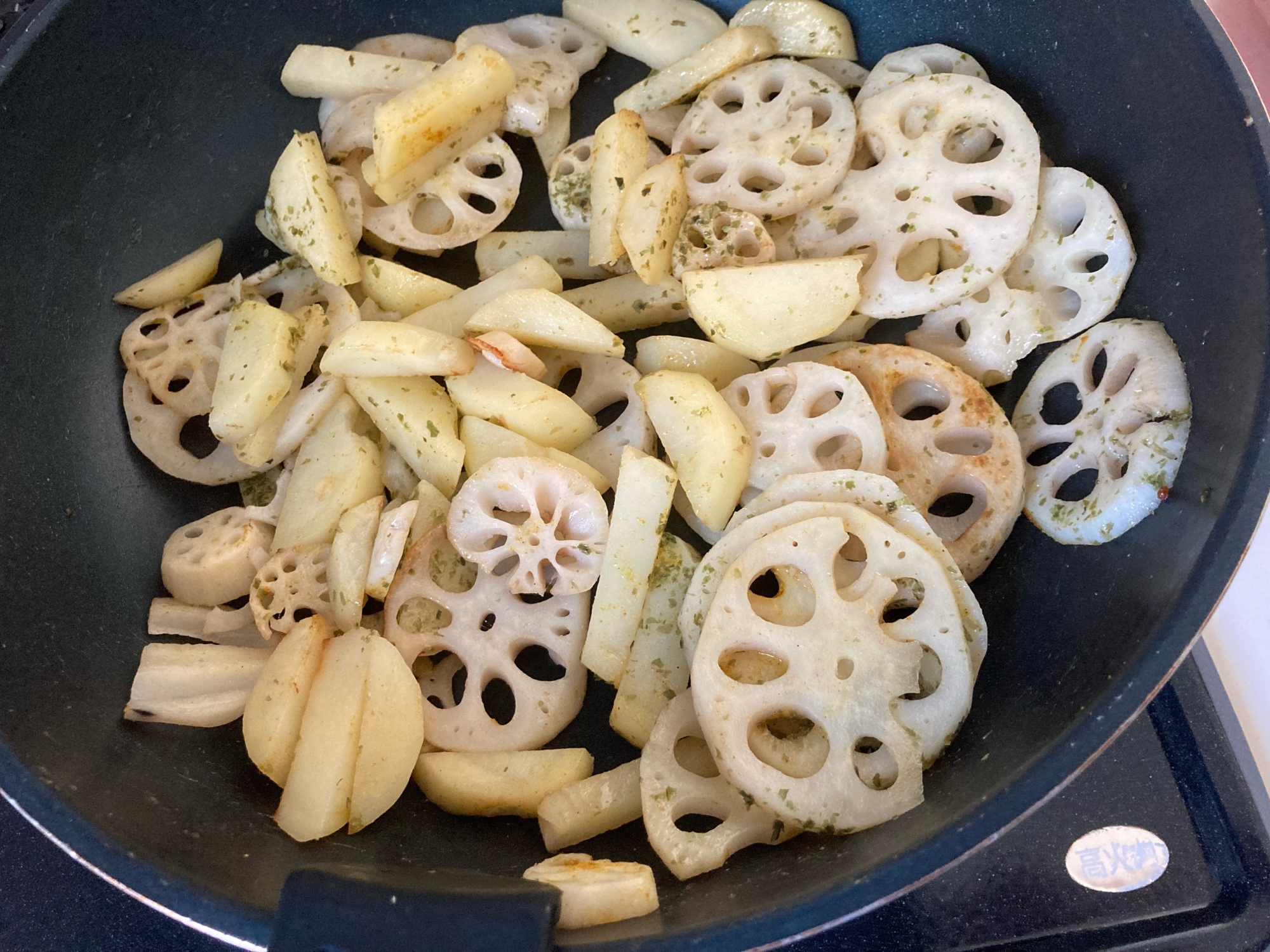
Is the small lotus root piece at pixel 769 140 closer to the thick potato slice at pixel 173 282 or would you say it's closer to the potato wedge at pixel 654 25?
the potato wedge at pixel 654 25

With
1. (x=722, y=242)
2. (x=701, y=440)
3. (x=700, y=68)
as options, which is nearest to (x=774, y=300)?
(x=722, y=242)

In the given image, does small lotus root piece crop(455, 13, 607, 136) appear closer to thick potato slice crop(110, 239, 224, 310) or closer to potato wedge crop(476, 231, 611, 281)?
potato wedge crop(476, 231, 611, 281)

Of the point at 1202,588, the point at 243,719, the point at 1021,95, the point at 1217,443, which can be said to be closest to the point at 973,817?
the point at 1202,588

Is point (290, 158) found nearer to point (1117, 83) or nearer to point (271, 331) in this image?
point (271, 331)

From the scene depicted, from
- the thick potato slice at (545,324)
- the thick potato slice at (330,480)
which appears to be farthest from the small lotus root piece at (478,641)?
the thick potato slice at (545,324)

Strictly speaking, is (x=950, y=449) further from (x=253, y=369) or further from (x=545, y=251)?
(x=253, y=369)

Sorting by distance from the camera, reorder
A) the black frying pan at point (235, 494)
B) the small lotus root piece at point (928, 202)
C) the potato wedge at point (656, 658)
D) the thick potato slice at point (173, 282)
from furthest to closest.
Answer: the thick potato slice at point (173, 282)
the small lotus root piece at point (928, 202)
the potato wedge at point (656, 658)
the black frying pan at point (235, 494)

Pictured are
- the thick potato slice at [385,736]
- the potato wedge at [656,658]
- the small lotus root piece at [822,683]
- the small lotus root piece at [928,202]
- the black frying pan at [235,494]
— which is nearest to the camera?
the black frying pan at [235,494]
